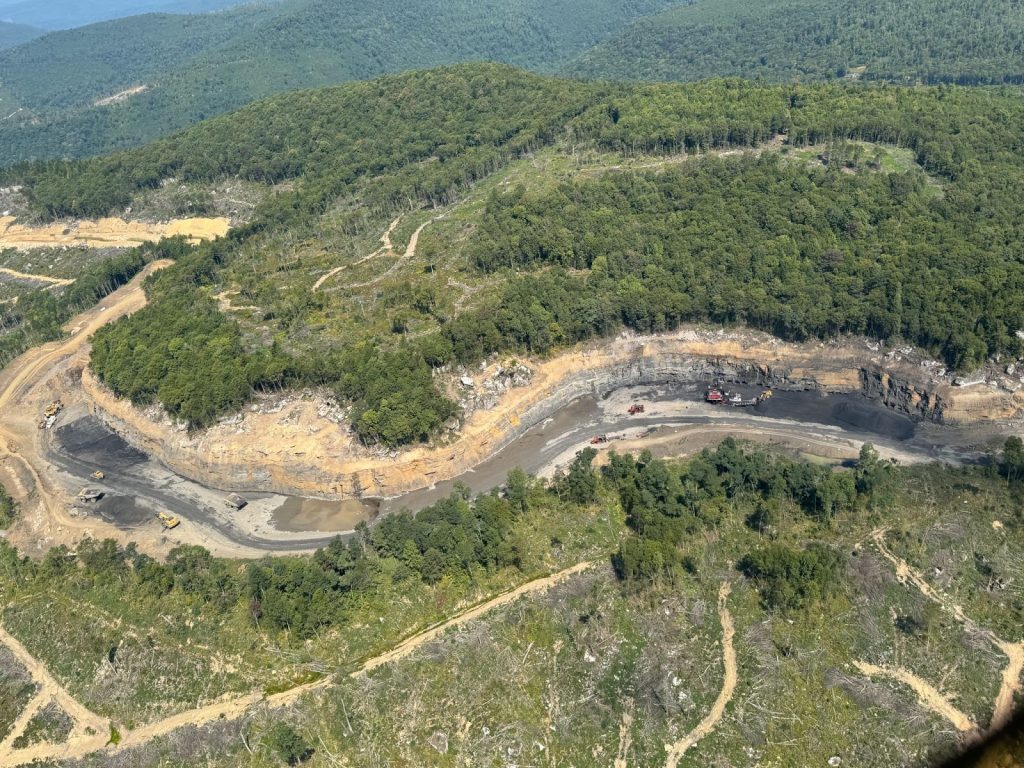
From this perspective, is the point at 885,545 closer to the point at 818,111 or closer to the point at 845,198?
the point at 845,198

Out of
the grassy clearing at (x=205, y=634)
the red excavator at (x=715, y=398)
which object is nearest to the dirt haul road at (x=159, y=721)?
the grassy clearing at (x=205, y=634)

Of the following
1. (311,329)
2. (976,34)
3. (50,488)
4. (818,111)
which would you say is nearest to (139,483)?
(50,488)

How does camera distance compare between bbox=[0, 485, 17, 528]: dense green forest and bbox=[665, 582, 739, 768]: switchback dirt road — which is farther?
bbox=[0, 485, 17, 528]: dense green forest

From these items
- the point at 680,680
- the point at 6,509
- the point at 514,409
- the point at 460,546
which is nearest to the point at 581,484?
the point at 460,546

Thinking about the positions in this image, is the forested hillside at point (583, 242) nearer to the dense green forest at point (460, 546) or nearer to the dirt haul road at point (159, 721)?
the dense green forest at point (460, 546)

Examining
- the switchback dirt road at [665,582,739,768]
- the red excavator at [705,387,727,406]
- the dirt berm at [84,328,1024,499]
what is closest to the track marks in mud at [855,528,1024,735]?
the switchback dirt road at [665,582,739,768]

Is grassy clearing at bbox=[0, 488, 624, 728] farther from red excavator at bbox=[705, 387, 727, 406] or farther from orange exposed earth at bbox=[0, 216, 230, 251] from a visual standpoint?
orange exposed earth at bbox=[0, 216, 230, 251]
